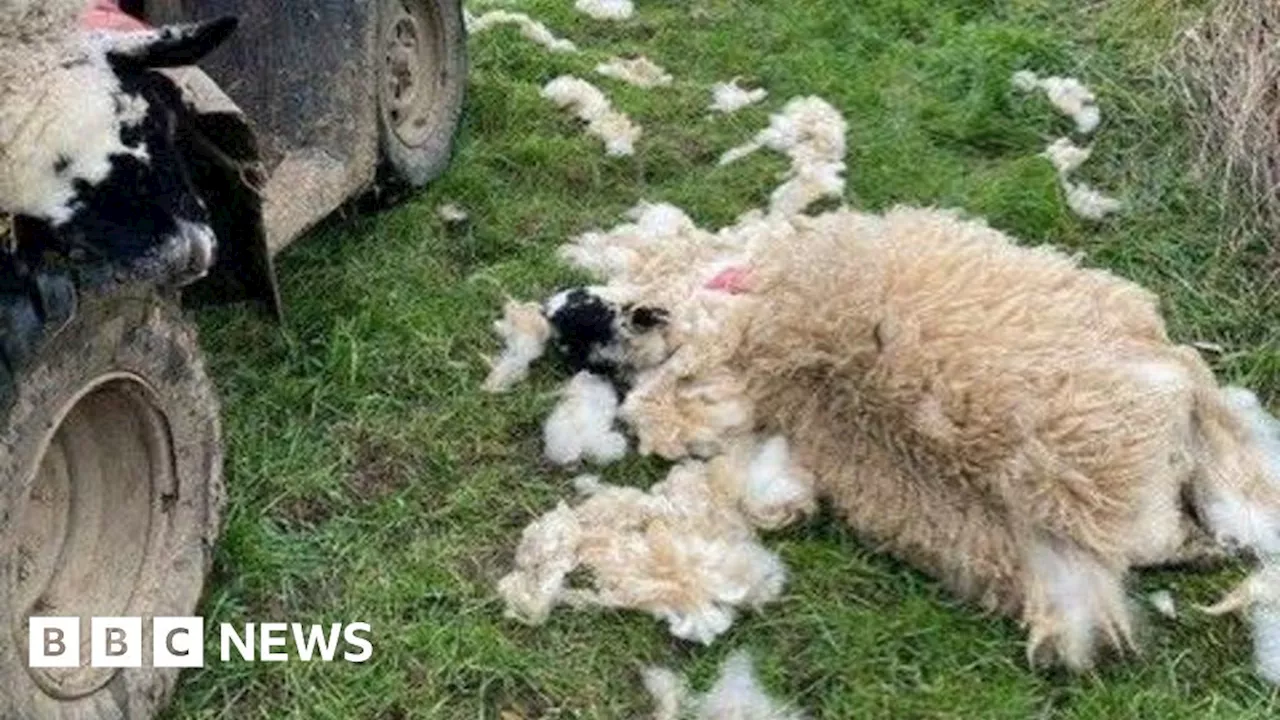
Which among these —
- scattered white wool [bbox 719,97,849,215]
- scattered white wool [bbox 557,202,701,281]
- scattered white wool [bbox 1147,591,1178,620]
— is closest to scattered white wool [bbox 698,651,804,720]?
scattered white wool [bbox 1147,591,1178,620]

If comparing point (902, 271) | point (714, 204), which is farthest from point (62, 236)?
point (714, 204)

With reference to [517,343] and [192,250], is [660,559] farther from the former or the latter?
[192,250]

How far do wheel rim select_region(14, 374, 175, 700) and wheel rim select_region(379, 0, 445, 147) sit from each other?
1.60 m

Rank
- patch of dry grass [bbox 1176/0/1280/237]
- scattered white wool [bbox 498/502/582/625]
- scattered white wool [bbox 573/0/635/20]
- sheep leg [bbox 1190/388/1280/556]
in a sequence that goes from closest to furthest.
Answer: scattered white wool [bbox 498/502/582/625] < sheep leg [bbox 1190/388/1280/556] < patch of dry grass [bbox 1176/0/1280/237] < scattered white wool [bbox 573/0/635/20]

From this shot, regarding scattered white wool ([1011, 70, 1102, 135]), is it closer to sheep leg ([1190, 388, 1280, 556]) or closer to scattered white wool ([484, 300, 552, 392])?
sheep leg ([1190, 388, 1280, 556])

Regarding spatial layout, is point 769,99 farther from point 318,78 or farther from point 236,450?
point 236,450

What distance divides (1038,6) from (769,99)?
44.8 inches

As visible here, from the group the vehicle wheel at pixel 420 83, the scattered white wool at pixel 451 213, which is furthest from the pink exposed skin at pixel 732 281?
the vehicle wheel at pixel 420 83

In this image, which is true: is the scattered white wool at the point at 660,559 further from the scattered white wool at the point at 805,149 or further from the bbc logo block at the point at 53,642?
the scattered white wool at the point at 805,149

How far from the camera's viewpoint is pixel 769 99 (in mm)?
5398

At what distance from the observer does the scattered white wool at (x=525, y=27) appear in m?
5.62

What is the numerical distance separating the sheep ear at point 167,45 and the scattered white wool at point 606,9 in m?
3.08

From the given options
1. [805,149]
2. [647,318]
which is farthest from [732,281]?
[805,149]

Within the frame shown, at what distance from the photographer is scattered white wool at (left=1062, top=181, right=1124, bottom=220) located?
4758 mm
